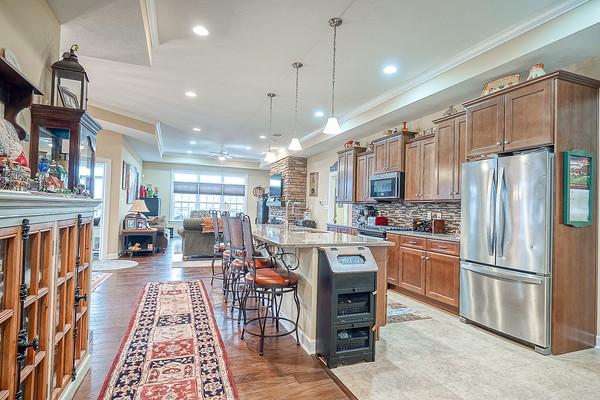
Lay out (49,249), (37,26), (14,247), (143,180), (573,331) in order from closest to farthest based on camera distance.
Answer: (14,247), (49,249), (37,26), (573,331), (143,180)

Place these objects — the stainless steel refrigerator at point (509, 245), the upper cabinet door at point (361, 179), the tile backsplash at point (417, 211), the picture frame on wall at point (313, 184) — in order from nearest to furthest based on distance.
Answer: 1. the stainless steel refrigerator at point (509, 245)
2. the tile backsplash at point (417, 211)
3. the upper cabinet door at point (361, 179)
4. the picture frame on wall at point (313, 184)

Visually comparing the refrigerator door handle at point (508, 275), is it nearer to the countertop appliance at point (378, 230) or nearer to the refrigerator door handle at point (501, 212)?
the refrigerator door handle at point (501, 212)

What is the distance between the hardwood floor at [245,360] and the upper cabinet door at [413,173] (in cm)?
294

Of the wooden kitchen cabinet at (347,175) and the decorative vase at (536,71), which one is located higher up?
the decorative vase at (536,71)

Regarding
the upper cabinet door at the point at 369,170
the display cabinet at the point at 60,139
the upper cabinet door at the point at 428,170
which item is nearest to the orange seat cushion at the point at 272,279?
the display cabinet at the point at 60,139

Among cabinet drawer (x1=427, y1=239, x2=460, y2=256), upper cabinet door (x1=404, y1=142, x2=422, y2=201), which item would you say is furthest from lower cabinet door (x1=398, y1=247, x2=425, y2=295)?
upper cabinet door (x1=404, y1=142, x2=422, y2=201)

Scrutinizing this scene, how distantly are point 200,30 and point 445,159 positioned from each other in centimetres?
330

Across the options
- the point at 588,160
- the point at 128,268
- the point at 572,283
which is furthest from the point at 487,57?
the point at 128,268

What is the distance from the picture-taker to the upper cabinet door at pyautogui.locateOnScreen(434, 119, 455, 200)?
4.10 metres

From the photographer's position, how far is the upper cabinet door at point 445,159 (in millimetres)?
4098

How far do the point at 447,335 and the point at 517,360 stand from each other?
592 mm

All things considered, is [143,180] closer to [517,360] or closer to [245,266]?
[245,266]

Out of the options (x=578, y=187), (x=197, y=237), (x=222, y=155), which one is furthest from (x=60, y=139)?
(x=222, y=155)

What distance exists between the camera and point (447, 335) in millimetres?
3062
